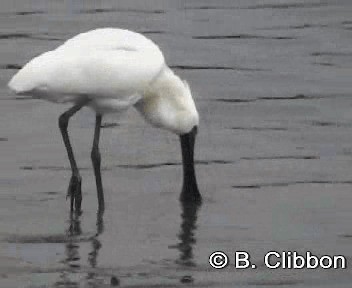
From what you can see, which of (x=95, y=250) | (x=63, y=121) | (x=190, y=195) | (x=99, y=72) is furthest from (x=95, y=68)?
(x=95, y=250)

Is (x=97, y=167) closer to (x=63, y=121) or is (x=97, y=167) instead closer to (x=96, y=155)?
(x=96, y=155)

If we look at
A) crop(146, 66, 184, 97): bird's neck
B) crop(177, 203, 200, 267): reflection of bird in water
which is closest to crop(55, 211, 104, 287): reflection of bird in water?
crop(177, 203, 200, 267): reflection of bird in water

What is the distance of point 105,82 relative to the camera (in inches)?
527

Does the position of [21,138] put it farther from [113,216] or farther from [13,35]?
[13,35]

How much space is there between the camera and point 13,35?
20.5 metres

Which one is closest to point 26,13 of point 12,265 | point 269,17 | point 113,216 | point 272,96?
point 269,17

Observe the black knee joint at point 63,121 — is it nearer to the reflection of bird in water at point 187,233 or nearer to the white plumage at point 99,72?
the white plumage at point 99,72

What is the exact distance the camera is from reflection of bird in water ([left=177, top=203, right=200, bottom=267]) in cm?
1208

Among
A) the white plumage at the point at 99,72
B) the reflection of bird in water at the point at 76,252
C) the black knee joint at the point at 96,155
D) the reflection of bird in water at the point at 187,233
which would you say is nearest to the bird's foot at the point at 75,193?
the reflection of bird in water at the point at 76,252

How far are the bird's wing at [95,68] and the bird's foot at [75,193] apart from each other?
0.65 metres

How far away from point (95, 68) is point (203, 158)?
2301mm

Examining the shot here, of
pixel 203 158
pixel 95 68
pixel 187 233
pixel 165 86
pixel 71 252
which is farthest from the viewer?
pixel 203 158

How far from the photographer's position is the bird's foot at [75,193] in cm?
1339

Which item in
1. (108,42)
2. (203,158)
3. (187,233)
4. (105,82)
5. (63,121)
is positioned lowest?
(203,158)
